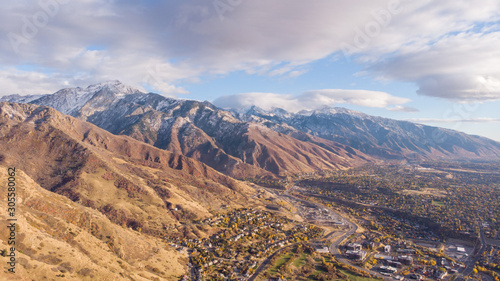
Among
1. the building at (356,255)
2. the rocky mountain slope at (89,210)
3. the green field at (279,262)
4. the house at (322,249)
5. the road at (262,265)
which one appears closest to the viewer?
the rocky mountain slope at (89,210)

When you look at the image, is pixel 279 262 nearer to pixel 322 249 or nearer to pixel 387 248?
pixel 322 249

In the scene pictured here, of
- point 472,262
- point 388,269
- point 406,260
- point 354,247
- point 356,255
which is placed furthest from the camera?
point 354,247

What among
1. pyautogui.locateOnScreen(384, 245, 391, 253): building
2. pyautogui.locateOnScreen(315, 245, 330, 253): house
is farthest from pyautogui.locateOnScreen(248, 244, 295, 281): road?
pyautogui.locateOnScreen(384, 245, 391, 253): building

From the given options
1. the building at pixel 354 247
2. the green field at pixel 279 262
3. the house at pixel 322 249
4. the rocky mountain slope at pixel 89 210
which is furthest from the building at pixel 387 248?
the rocky mountain slope at pixel 89 210

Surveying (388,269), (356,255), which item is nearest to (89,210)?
(356,255)

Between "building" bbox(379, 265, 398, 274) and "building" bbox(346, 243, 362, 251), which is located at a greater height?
"building" bbox(346, 243, 362, 251)

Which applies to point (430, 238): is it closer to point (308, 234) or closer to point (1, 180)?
point (308, 234)

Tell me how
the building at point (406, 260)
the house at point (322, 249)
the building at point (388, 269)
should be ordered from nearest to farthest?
the building at point (388, 269) → the building at point (406, 260) → the house at point (322, 249)

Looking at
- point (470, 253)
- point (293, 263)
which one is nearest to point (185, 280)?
point (293, 263)

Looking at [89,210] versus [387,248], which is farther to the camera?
[387,248]

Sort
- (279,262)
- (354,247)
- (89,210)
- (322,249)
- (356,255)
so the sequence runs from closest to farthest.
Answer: (89,210), (279,262), (356,255), (322,249), (354,247)

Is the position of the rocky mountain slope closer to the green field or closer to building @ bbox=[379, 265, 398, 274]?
the green field

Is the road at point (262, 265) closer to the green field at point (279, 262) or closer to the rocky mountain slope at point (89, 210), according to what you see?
the green field at point (279, 262)
